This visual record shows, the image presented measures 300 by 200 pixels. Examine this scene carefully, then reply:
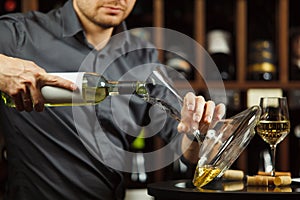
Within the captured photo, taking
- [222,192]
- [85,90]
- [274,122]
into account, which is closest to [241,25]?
[274,122]

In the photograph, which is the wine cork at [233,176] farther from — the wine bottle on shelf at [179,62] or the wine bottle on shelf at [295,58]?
the wine bottle on shelf at [295,58]

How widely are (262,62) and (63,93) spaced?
5.24 ft

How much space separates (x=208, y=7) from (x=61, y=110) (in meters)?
1.37

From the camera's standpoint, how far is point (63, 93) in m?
1.41

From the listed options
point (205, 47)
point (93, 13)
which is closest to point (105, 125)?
point (93, 13)

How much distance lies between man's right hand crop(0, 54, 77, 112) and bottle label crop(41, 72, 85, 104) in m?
0.03

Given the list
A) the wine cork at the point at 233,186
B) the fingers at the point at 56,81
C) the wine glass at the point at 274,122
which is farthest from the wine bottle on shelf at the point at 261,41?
the fingers at the point at 56,81

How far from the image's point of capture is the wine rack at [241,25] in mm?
2826

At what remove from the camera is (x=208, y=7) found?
3.04m

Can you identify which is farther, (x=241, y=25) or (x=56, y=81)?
(x=241, y=25)

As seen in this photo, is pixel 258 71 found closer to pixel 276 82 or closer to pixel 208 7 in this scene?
pixel 276 82

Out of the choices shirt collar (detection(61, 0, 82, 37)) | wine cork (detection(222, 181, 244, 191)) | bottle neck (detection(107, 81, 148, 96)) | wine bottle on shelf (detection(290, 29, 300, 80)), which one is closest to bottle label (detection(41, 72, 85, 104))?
bottle neck (detection(107, 81, 148, 96))

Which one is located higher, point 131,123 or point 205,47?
point 205,47

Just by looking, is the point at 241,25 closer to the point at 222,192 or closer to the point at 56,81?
the point at 56,81
